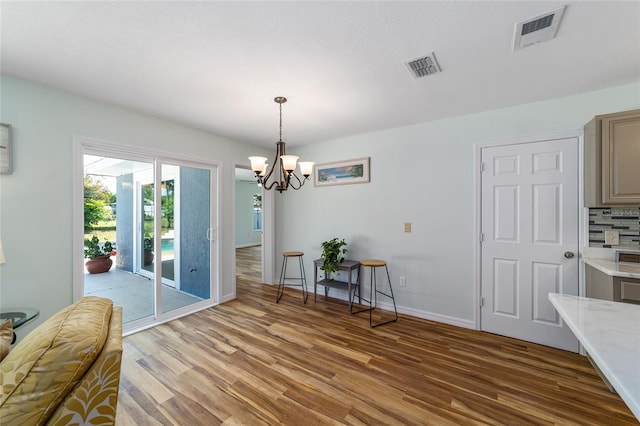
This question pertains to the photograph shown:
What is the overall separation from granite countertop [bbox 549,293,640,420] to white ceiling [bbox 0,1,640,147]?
5.25 feet

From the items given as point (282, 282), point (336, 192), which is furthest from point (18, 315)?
point (336, 192)

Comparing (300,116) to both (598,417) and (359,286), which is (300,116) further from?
(598,417)

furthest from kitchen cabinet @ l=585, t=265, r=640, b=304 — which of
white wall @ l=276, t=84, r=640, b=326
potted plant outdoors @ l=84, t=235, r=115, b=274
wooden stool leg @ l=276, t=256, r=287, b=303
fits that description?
potted plant outdoors @ l=84, t=235, r=115, b=274

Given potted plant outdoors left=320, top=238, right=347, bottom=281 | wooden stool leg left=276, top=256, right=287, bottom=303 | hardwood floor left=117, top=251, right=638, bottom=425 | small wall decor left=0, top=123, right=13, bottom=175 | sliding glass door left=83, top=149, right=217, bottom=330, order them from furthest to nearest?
wooden stool leg left=276, top=256, right=287, bottom=303
potted plant outdoors left=320, top=238, right=347, bottom=281
sliding glass door left=83, top=149, right=217, bottom=330
small wall decor left=0, top=123, right=13, bottom=175
hardwood floor left=117, top=251, right=638, bottom=425

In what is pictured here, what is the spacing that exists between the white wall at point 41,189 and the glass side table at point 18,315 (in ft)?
0.55

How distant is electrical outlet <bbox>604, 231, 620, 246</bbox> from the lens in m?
2.24

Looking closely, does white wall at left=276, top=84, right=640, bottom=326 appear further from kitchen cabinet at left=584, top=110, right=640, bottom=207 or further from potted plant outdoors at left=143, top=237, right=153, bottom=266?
potted plant outdoors at left=143, top=237, right=153, bottom=266

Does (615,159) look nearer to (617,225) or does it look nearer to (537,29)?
(617,225)

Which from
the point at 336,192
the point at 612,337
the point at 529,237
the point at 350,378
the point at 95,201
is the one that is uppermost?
the point at 336,192

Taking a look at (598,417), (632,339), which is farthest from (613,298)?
(632,339)

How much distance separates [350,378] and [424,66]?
257 cm

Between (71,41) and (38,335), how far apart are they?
1.85 metres

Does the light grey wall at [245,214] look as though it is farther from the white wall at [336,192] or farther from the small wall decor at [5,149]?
the small wall decor at [5,149]

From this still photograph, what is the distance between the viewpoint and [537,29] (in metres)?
1.55
